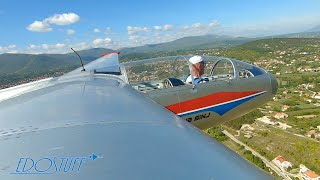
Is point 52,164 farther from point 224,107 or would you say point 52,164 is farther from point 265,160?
point 265,160

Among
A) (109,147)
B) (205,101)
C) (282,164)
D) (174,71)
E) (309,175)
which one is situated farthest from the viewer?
(282,164)

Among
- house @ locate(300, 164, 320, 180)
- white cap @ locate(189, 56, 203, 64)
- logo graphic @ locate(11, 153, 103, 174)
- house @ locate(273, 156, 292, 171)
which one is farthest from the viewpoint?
house @ locate(273, 156, 292, 171)

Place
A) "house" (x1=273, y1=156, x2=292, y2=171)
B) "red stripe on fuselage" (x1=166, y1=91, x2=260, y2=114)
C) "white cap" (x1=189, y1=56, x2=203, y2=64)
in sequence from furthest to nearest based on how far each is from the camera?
"house" (x1=273, y1=156, x2=292, y2=171) < "white cap" (x1=189, y1=56, x2=203, y2=64) < "red stripe on fuselage" (x1=166, y1=91, x2=260, y2=114)

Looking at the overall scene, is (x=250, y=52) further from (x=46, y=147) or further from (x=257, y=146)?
(x=46, y=147)

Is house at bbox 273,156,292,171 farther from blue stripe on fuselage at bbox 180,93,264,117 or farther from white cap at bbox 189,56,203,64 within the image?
white cap at bbox 189,56,203,64

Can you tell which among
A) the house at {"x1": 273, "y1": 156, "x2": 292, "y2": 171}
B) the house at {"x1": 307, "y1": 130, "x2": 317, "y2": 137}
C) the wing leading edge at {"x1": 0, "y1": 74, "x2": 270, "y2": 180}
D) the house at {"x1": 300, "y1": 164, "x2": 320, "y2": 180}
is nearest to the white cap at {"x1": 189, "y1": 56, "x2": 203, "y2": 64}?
the wing leading edge at {"x1": 0, "y1": 74, "x2": 270, "y2": 180}

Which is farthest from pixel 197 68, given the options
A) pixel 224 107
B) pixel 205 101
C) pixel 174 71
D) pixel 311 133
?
pixel 311 133

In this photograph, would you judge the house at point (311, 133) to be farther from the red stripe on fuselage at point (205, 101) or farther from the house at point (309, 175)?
the red stripe on fuselage at point (205, 101)
